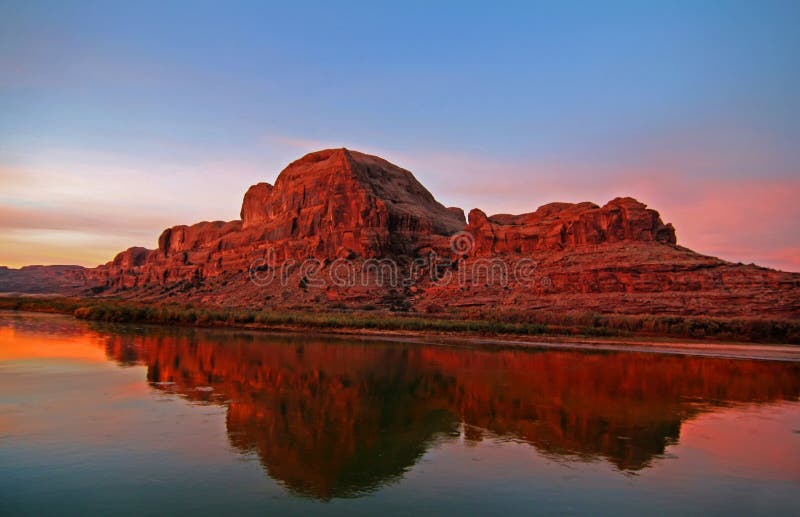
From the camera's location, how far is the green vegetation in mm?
39375

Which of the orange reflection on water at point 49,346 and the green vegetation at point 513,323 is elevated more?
the green vegetation at point 513,323

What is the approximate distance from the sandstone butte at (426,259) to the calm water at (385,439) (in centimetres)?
2764

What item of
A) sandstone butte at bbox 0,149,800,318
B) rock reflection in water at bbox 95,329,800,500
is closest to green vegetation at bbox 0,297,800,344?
sandstone butte at bbox 0,149,800,318

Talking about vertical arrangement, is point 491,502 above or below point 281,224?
below

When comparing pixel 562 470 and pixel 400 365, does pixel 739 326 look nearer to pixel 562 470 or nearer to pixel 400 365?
pixel 400 365

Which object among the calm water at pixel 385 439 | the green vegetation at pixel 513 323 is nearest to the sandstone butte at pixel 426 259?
the green vegetation at pixel 513 323

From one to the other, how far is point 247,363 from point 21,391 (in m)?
8.81

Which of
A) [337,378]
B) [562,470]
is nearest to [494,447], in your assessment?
[562,470]

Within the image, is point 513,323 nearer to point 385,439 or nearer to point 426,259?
point 426,259

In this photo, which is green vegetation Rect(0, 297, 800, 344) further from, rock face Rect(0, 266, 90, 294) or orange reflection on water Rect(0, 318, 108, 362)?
rock face Rect(0, 266, 90, 294)

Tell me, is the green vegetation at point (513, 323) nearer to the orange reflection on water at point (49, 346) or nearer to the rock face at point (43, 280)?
the orange reflection on water at point (49, 346)

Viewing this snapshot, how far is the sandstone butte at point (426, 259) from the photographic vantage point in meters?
47.6

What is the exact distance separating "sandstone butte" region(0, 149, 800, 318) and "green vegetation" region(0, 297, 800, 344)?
299cm

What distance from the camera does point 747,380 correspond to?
21.4m
